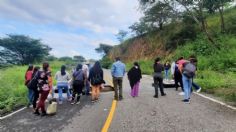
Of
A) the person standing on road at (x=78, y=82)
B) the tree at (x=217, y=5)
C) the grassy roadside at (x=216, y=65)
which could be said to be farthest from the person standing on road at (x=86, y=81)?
the tree at (x=217, y=5)

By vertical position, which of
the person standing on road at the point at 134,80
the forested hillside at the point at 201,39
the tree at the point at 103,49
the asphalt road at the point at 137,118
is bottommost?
the asphalt road at the point at 137,118

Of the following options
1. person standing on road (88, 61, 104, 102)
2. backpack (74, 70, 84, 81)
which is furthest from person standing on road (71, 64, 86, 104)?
person standing on road (88, 61, 104, 102)

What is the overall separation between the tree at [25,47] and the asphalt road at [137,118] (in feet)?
164

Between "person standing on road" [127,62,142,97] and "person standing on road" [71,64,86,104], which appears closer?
"person standing on road" [71,64,86,104]

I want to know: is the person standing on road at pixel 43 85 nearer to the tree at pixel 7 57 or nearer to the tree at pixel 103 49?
the tree at pixel 7 57

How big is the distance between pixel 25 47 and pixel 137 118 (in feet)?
180

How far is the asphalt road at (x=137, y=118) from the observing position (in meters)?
8.77

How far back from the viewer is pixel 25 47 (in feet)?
203

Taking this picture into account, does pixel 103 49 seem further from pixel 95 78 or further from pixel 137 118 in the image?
pixel 137 118

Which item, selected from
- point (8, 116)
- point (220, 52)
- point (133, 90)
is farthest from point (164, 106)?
point (220, 52)

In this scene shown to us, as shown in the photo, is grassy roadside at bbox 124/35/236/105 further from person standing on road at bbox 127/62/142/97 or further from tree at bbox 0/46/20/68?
tree at bbox 0/46/20/68

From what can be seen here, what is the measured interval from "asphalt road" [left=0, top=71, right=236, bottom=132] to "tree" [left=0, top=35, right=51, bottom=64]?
50.1 meters

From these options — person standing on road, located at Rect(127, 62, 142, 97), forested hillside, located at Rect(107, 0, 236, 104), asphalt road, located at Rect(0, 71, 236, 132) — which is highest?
forested hillside, located at Rect(107, 0, 236, 104)

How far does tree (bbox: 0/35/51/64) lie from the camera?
61094mm
